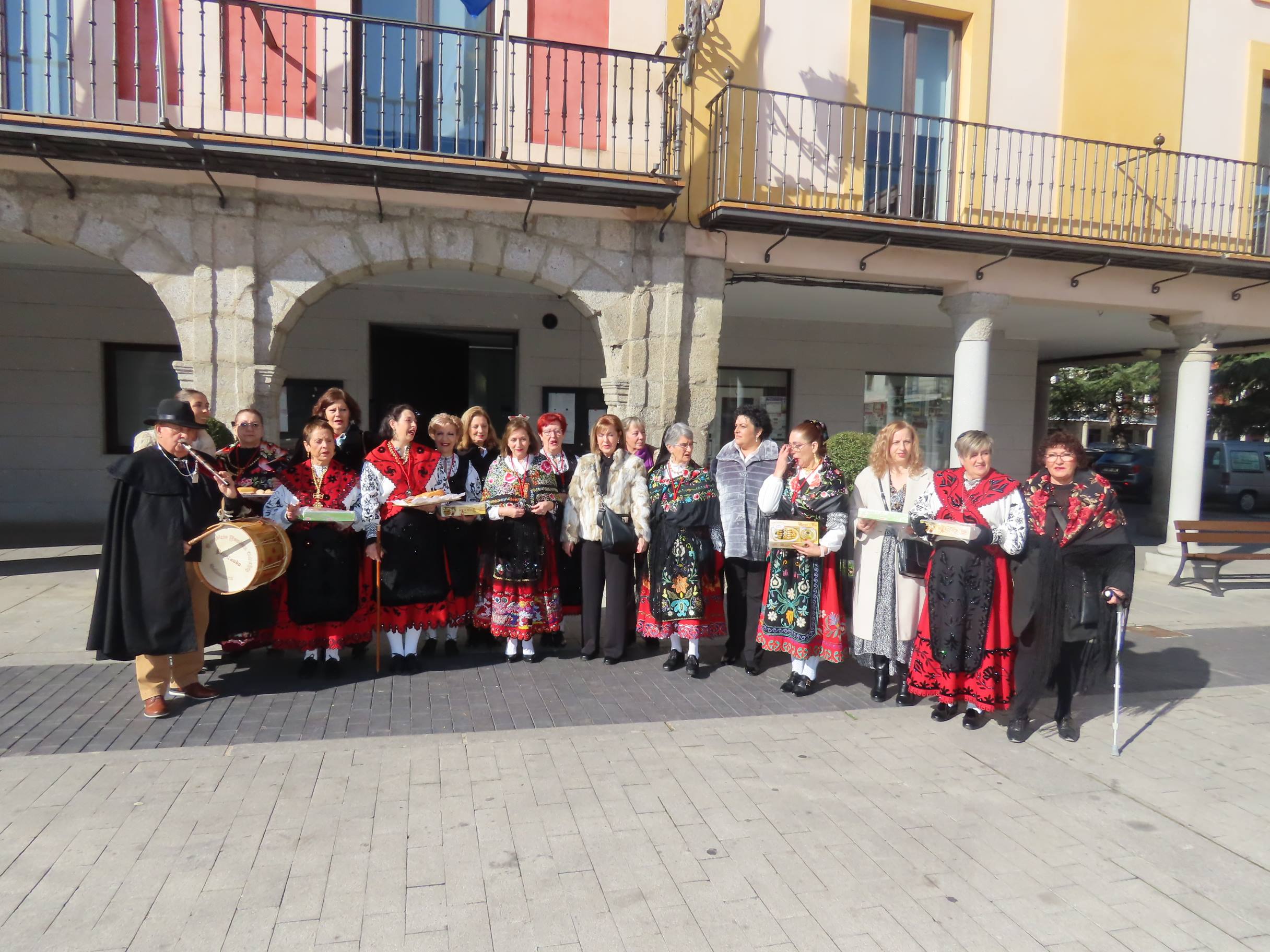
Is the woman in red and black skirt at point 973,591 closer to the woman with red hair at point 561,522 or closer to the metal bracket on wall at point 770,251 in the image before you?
the woman with red hair at point 561,522

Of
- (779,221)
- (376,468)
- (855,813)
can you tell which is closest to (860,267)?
(779,221)

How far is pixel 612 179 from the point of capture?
7102 mm

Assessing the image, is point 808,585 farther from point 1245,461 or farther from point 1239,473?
point 1245,461

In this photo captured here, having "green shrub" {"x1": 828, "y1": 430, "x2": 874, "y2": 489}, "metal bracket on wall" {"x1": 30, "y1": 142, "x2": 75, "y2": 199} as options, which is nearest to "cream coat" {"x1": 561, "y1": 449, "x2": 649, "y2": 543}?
"green shrub" {"x1": 828, "y1": 430, "x2": 874, "y2": 489}

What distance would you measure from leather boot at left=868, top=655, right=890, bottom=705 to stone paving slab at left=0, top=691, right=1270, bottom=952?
540 millimetres

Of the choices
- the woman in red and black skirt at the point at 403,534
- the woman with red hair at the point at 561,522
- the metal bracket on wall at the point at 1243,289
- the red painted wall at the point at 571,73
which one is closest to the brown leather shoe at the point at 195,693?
the woman in red and black skirt at the point at 403,534

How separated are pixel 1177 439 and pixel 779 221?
6.60 metres

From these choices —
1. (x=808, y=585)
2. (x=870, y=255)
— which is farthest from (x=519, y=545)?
(x=870, y=255)

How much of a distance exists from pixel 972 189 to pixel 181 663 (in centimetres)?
841

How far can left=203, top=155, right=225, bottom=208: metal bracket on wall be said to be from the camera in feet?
21.6

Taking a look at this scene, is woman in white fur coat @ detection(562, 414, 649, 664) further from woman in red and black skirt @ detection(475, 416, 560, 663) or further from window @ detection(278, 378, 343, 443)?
window @ detection(278, 378, 343, 443)

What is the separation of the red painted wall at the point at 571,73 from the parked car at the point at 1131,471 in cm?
1813

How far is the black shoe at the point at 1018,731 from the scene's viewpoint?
4.42 metres

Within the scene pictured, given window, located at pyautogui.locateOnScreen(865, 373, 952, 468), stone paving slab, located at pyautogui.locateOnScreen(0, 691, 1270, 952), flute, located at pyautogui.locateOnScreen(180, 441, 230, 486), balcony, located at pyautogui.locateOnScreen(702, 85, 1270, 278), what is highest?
balcony, located at pyautogui.locateOnScreen(702, 85, 1270, 278)
